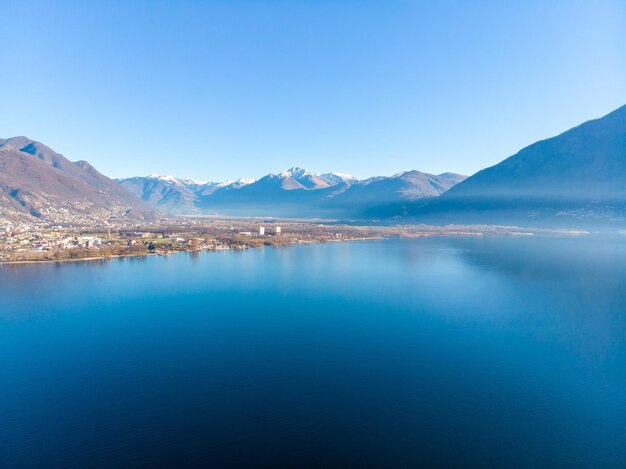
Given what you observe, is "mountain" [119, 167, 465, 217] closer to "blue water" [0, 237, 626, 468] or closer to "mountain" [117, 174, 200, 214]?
"mountain" [117, 174, 200, 214]

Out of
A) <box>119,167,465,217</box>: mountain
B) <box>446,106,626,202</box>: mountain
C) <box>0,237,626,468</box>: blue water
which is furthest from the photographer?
<box>119,167,465,217</box>: mountain

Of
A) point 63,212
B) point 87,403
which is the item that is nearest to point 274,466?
point 87,403

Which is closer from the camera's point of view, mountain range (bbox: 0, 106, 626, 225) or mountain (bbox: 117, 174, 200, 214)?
mountain range (bbox: 0, 106, 626, 225)

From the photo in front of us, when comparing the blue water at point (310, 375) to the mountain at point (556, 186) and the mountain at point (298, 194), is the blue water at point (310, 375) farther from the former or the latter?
the mountain at point (298, 194)

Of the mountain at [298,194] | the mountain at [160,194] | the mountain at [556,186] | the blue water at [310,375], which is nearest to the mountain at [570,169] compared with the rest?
the mountain at [556,186]

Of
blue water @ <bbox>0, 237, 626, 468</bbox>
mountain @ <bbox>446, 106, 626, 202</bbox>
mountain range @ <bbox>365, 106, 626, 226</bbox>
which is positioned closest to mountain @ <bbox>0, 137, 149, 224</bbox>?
blue water @ <bbox>0, 237, 626, 468</bbox>

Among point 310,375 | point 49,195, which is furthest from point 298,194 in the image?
point 310,375

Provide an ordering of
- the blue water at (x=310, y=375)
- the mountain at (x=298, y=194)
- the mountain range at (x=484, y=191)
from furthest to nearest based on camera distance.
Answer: the mountain at (x=298, y=194)
the mountain range at (x=484, y=191)
the blue water at (x=310, y=375)

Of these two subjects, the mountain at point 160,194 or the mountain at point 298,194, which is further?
the mountain at point 160,194
